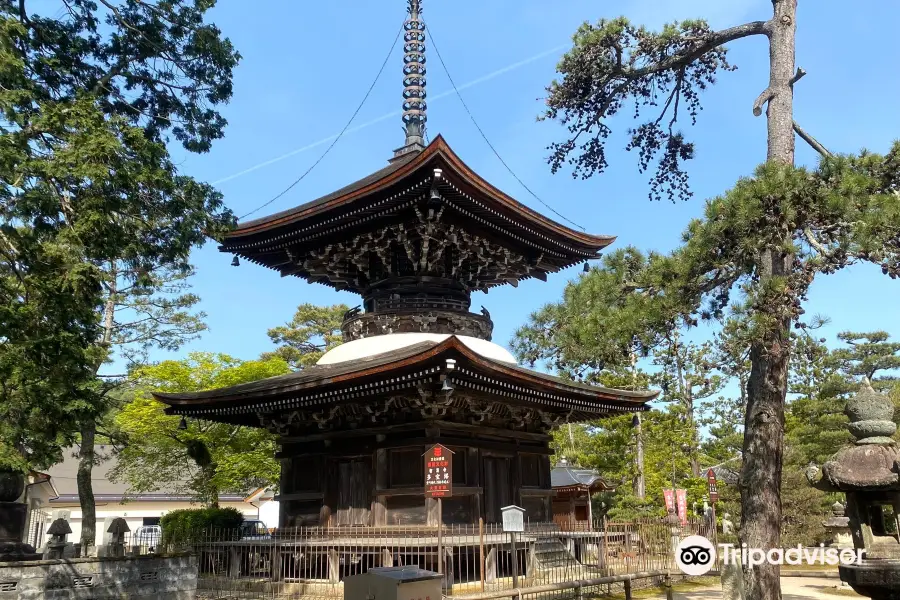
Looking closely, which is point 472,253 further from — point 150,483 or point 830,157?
point 150,483

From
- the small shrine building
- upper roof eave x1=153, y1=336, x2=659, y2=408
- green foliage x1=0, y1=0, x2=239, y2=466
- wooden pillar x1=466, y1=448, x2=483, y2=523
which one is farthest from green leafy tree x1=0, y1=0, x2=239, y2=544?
the small shrine building

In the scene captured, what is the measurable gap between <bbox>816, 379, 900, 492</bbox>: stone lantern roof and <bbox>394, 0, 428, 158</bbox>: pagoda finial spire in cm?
1325

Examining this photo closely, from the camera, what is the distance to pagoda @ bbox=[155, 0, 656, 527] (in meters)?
14.2

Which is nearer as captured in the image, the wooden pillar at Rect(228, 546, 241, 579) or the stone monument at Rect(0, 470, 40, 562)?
the stone monument at Rect(0, 470, 40, 562)

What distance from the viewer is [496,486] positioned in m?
16.1

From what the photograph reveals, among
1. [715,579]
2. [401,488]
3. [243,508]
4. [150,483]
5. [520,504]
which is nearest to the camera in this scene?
[401,488]

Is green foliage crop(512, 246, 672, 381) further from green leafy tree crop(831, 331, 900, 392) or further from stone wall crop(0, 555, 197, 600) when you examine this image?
green leafy tree crop(831, 331, 900, 392)

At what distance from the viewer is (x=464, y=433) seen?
15320 mm

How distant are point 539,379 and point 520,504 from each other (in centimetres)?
379

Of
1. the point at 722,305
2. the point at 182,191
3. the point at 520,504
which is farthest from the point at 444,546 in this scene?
the point at 182,191

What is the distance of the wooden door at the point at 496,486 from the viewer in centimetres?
1566

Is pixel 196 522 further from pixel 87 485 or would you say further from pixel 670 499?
pixel 670 499

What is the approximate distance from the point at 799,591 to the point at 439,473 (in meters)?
10.9

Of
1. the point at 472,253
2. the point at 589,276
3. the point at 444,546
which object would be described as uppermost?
the point at 472,253
